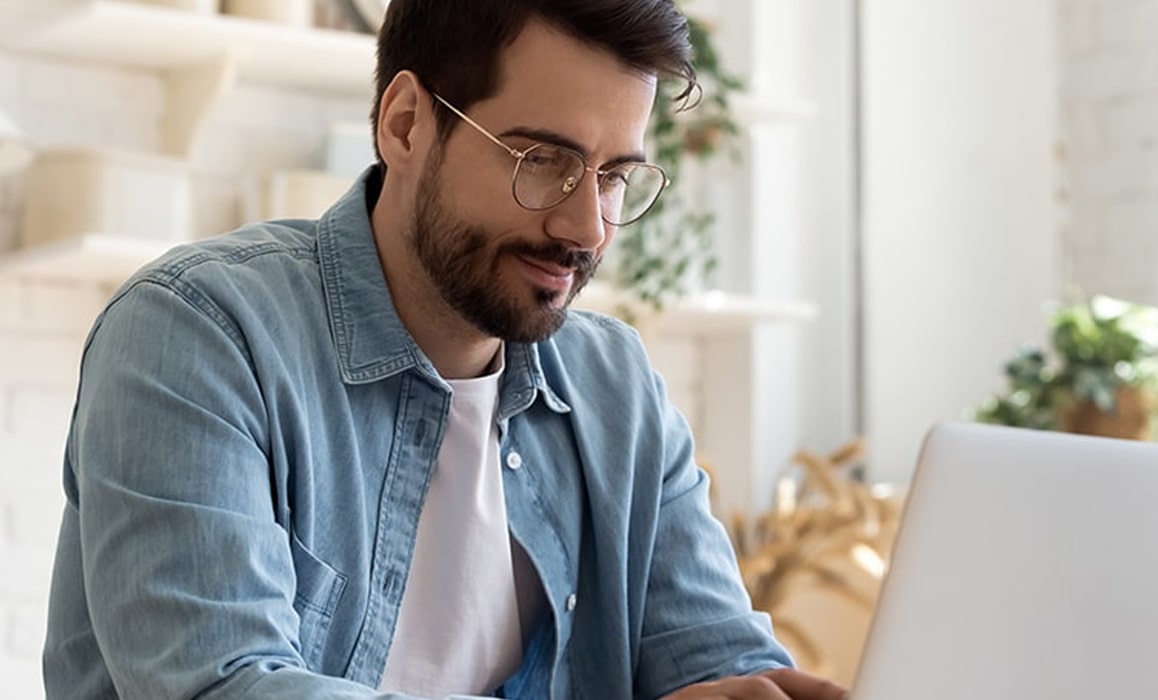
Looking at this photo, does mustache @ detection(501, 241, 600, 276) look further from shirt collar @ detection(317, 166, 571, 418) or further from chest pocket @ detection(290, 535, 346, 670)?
chest pocket @ detection(290, 535, 346, 670)

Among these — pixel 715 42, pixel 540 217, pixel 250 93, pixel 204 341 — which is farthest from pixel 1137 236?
pixel 204 341

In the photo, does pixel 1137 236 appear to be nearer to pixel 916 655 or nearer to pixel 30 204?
pixel 30 204

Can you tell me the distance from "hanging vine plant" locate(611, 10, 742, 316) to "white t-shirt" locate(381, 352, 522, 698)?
1.27 meters

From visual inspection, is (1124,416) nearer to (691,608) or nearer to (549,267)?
(691,608)

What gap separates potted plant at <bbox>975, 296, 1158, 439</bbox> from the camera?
2.79 meters

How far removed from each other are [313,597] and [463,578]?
144 millimetres

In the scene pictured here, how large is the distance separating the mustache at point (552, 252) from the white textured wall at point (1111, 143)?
207 centimetres

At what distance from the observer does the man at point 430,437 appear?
116 centimetres

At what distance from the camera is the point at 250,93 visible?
2607 millimetres

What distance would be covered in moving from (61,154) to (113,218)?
0.37 feet

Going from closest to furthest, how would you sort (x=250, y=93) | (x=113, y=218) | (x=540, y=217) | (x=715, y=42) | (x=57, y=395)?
1. (x=540, y=217)
2. (x=113, y=218)
3. (x=57, y=395)
4. (x=250, y=93)
5. (x=715, y=42)

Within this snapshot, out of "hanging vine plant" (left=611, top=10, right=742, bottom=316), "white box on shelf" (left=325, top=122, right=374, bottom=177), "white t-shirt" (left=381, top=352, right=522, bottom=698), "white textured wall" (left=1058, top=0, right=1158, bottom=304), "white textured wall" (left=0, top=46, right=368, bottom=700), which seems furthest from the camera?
"white textured wall" (left=1058, top=0, right=1158, bottom=304)

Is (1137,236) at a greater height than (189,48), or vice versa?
(189,48)

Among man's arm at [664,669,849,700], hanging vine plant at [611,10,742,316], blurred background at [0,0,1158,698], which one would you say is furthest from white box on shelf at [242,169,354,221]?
man's arm at [664,669,849,700]
